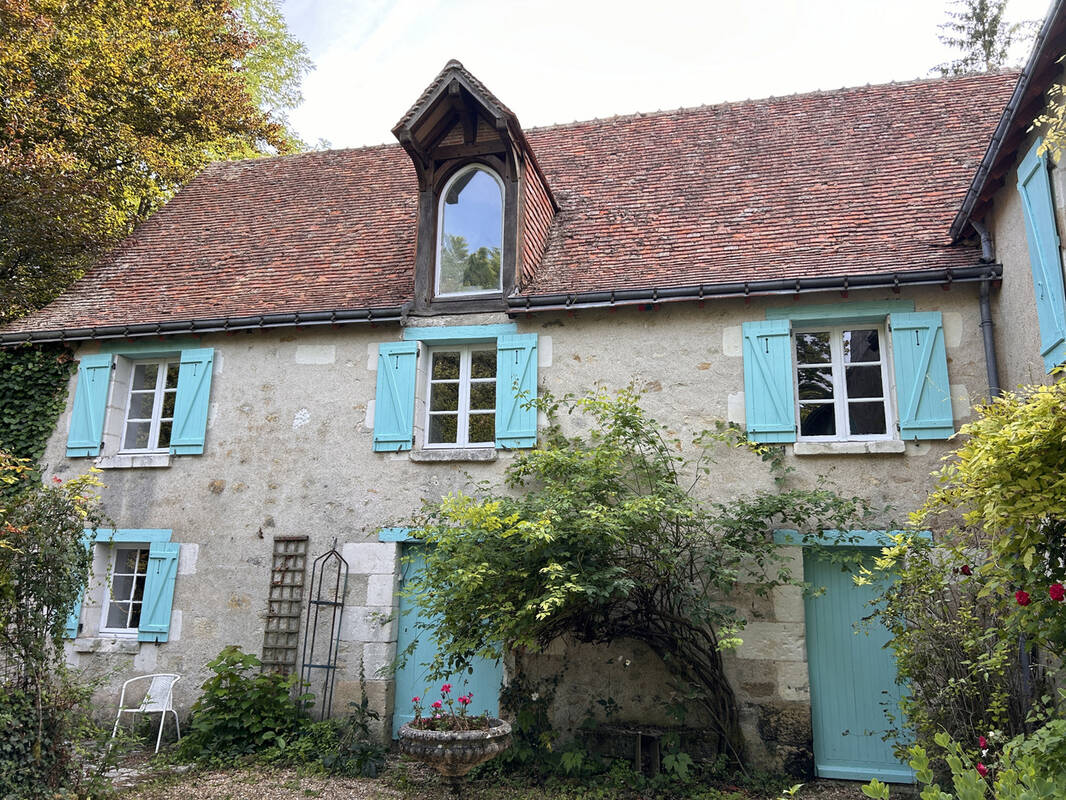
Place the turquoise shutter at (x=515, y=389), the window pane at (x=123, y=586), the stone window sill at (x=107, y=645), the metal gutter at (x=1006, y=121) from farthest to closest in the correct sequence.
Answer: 1. the window pane at (x=123, y=586)
2. the stone window sill at (x=107, y=645)
3. the turquoise shutter at (x=515, y=389)
4. the metal gutter at (x=1006, y=121)

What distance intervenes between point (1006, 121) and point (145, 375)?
351 inches

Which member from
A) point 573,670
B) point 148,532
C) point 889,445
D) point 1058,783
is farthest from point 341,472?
point 1058,783

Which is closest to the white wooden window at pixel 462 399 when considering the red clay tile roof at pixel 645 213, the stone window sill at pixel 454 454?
the stone window sill at pixel 454 454

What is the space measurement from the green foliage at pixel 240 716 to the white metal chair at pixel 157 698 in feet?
0.92

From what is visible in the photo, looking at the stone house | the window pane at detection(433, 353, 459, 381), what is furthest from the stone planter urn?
the window pane at detection(433, 353, 459, 381)

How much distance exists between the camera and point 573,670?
7.40 meters

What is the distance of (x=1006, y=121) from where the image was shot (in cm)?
594

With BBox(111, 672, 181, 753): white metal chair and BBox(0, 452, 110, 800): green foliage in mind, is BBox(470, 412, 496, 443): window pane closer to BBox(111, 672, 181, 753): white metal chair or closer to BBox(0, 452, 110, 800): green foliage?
BBox(0, 452, 110, 800): green foliage

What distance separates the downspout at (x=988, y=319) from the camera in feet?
22.6

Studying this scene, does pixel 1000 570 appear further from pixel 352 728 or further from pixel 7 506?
pixel 7 506

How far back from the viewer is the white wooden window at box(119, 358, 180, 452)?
923cm

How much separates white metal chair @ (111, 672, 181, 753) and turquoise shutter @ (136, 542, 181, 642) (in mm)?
382

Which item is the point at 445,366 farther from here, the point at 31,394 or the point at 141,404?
the point at 31,394

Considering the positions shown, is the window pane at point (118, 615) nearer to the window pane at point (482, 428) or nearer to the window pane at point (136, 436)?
the window pane at point (136, 436)
